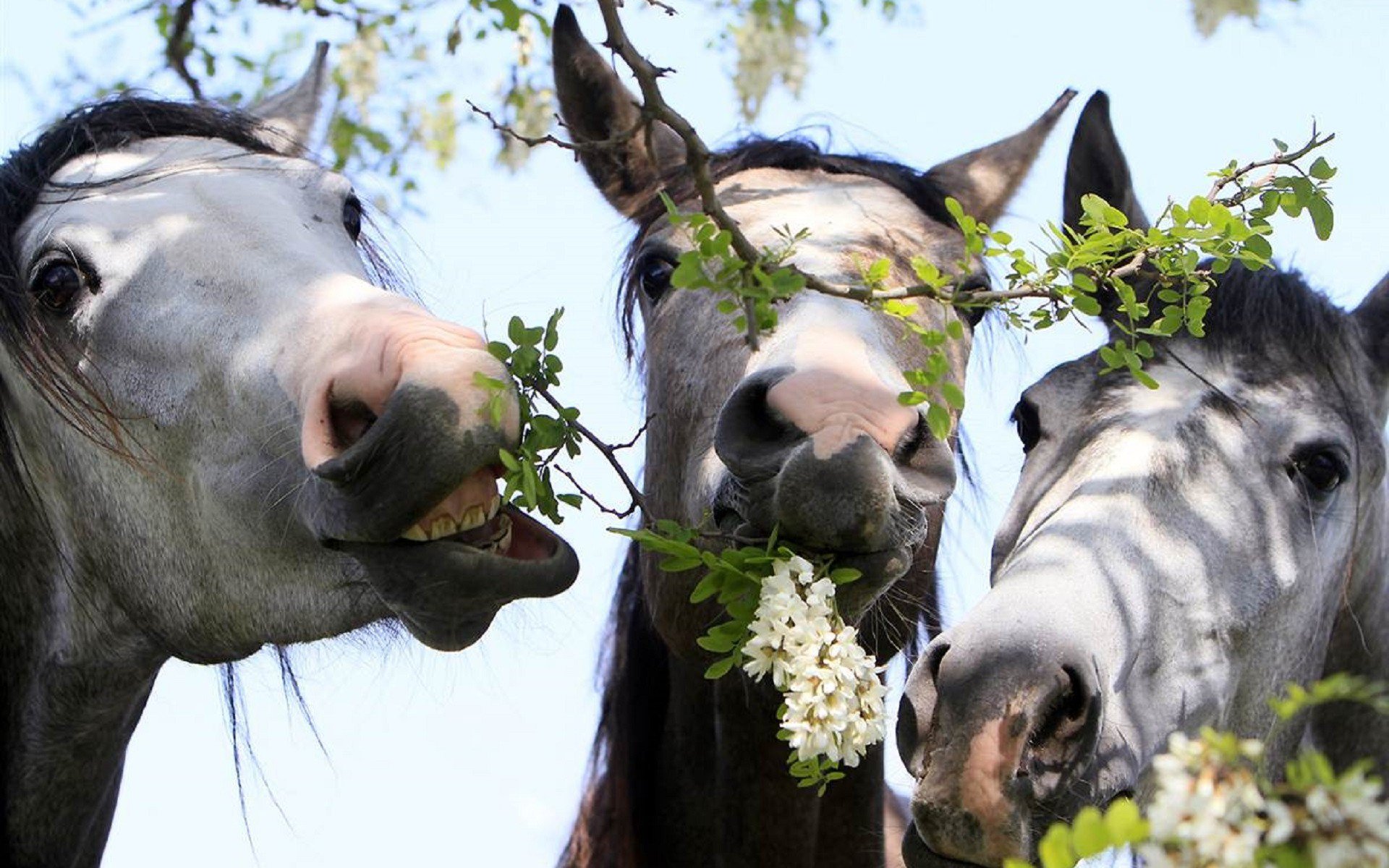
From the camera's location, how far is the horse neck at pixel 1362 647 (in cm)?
441

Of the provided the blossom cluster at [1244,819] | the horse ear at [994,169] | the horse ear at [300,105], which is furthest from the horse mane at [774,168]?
the blossom cluster at [1244,819]

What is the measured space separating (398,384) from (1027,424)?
224cm

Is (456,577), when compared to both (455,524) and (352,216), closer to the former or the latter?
(455,524)

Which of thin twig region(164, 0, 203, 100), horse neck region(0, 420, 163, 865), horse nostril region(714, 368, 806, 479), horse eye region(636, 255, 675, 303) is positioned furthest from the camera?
thin twig region(164, 0, 203, 100)

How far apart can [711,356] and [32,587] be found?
6.61ft

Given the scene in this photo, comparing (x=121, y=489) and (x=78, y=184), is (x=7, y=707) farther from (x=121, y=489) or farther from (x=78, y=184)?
(x=78, y=184)

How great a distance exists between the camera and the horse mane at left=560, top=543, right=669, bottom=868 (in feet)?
16.8

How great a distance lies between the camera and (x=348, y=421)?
3.39 m

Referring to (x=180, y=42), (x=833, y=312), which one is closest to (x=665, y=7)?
(x=833, y=312)

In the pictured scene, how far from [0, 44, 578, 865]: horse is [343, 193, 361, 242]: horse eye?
0.04 feet

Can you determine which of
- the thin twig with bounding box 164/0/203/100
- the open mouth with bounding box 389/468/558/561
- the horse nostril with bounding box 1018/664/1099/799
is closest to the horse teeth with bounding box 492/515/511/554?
the open mouth with bounding box 389/468/558/561

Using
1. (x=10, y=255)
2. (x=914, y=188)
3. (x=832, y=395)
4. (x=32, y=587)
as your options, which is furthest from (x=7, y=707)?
(x=914, y=188)

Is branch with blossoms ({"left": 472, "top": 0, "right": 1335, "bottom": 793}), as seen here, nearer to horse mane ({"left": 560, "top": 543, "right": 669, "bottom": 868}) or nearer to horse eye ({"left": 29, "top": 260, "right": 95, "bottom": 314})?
horse eye ({"left": 29, "top": 260, "right": 95, "bottom": 314})

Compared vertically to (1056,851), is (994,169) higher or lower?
higher
